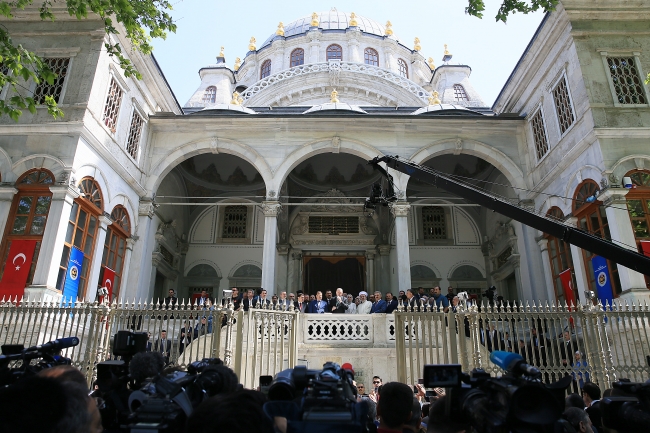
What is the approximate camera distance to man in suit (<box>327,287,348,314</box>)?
10914mm

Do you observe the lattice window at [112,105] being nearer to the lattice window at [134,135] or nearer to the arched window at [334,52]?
the lattice window at [134,135]

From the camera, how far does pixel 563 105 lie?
12.8m

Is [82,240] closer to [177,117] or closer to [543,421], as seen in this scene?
[177,117]

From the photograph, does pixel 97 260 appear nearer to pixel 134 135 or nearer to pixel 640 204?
pixel 134 135

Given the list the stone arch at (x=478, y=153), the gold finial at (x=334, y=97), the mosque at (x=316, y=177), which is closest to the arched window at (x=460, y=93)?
the mosque at (x=316, y=177)

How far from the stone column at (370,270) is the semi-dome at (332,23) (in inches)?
949

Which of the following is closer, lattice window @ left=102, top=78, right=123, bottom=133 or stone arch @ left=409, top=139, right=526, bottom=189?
lattice window @ left=102, top=78, right=123, bottom=133

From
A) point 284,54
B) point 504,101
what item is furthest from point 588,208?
point 284,54

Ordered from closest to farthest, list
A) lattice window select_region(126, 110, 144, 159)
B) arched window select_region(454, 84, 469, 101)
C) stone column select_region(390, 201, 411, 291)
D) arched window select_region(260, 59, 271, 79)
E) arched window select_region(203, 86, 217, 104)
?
stone column select_region(390, 201, 411, 291), lattice window select_region(126, 110, 144, 159), arched window select_region(454, 84, 469, 101), arched window select_region(203, 86, 217, 104), arched window select_region(260, 59, 271, 79)

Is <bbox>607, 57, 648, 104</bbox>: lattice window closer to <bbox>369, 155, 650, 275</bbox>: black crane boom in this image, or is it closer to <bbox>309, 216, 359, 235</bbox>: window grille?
<bbox>369, 155, 650, 275</bbox>: black crane boom

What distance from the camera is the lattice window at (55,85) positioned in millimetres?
12031

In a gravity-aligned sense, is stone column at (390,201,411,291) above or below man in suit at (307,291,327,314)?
above

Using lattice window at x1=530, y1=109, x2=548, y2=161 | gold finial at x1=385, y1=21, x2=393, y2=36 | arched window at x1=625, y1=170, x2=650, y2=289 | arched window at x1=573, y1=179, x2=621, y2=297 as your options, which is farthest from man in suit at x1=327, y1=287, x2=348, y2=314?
gold finial at x1=385, y1=21, x2=393, y2=36

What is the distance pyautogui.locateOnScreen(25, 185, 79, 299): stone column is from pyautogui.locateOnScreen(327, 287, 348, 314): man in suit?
627 centimetres
